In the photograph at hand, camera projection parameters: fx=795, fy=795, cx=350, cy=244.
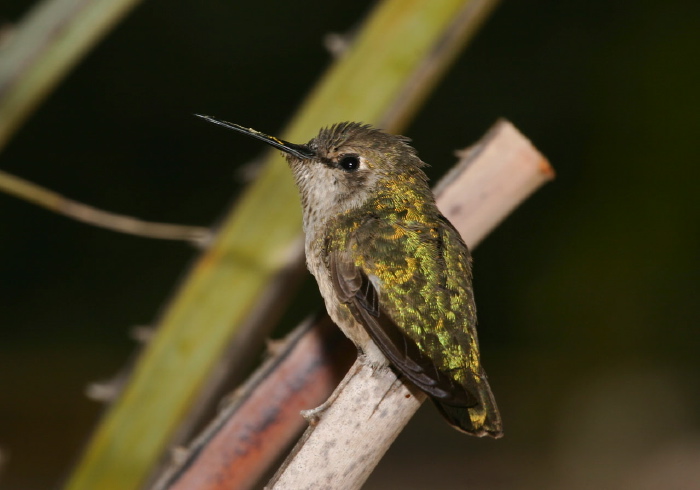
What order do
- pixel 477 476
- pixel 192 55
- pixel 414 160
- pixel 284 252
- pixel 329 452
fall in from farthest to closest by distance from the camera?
pixel 477 476 → pixel 192 55 → pixel 414 160 → pixel 284 252 → pixel 329 452

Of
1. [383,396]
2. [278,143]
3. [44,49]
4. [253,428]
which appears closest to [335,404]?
[383,396]

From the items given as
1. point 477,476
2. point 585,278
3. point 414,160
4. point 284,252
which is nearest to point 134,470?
point 284,252

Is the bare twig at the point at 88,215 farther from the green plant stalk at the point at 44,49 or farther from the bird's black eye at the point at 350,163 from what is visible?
the bird's black eye at the point at 350,163

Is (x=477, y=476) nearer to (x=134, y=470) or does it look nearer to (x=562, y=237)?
(x=562, y=237)

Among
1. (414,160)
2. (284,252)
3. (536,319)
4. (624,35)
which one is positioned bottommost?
(536,319)

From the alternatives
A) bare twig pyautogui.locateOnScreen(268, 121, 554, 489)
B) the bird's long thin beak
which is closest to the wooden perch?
bare twig pyautogui.locateOnScreen(268, 121, 554, 489)

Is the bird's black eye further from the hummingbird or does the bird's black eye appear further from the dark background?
the dark background

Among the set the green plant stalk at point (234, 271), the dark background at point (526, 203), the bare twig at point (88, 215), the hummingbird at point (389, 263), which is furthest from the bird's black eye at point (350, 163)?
the dark background at point (526, 203)
